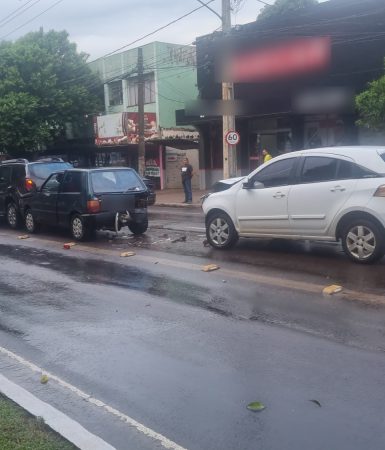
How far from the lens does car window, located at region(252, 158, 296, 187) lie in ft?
31.9

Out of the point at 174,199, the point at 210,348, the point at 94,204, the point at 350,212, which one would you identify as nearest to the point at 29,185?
the point at 94,204

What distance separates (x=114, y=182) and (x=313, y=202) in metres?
5.38

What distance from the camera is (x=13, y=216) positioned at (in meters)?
16.3

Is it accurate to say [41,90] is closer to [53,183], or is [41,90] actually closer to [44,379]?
[53,183]

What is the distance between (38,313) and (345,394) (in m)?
4.08

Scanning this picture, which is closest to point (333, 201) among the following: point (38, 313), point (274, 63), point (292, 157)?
point (292, 157)

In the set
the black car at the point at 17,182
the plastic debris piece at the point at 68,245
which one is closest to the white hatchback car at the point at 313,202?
the plastic debris piece at the point at 68,245

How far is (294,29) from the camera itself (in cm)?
2234

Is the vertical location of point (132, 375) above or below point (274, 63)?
below

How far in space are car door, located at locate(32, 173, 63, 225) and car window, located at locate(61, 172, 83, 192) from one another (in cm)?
31

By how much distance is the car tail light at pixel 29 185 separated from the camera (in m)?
15.6

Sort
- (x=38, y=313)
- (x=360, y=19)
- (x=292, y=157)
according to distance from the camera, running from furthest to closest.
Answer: (x=360, y=19) → (x=292, y=157) → (x=38, y=313)

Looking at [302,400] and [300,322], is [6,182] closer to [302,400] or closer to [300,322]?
[300,322]

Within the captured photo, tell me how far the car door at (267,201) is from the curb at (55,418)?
5.98m
